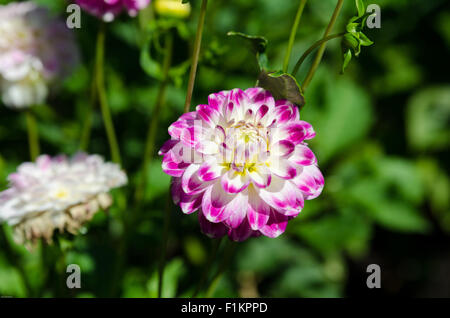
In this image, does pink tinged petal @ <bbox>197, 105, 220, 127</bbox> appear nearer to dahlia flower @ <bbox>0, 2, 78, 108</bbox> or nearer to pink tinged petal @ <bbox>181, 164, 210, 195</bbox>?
pink tinged petal @ <bbox>181, 164, 210, 195</bbox>

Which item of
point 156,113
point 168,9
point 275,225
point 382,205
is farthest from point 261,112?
point 382,205

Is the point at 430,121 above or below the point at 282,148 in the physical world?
above

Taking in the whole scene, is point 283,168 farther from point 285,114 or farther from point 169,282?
point 169,282

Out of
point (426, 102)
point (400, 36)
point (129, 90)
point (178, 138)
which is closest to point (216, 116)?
point (178, 138)

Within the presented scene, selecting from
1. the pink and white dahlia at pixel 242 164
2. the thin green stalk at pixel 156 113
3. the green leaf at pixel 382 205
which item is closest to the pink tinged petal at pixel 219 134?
the pink and white dahlia at pixel 242 164

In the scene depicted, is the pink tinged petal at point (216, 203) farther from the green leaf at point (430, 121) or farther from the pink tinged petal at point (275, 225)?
the green leaf at point (430, 121)

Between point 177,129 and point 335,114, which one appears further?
point 335,114
